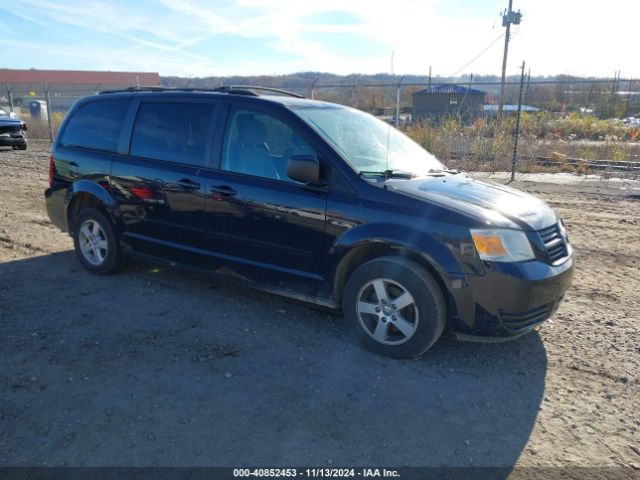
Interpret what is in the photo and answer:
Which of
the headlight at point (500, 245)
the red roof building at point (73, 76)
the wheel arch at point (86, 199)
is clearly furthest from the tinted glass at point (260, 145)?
the red roof building at point (73, 76)

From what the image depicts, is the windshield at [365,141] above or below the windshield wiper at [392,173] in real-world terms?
above

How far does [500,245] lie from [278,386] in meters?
1.75

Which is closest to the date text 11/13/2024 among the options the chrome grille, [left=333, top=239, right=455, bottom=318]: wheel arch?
[left=333, top=239, right=455, bottom=318]: wheel arch

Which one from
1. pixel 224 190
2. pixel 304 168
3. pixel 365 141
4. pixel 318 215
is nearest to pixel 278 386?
pixel 318 215

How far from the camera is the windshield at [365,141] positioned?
4.08m

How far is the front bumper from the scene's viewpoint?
336 centimetres

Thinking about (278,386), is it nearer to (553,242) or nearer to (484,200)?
(484,200)

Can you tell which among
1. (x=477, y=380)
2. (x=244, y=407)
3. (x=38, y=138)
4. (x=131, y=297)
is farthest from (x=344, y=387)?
(x=38, y=138)

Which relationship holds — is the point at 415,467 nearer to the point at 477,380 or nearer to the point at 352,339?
the point at 477,380

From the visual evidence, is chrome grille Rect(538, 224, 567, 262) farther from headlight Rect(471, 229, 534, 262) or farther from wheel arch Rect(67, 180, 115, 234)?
wheel arch Rect(67, 180, 115, 234)

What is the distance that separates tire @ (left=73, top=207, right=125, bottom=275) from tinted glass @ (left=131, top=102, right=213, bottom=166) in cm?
87

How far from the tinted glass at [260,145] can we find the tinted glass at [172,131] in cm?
28

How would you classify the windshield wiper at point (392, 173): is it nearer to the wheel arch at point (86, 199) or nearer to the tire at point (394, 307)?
the tire at point (394, 307)

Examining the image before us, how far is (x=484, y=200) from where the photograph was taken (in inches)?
149
